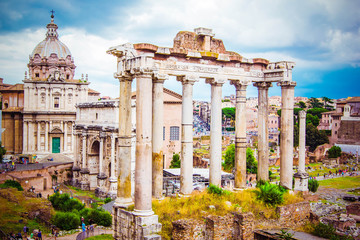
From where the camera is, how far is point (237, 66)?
51.0 feet

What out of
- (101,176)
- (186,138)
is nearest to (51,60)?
(101,176)

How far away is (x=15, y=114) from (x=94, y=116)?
15105 millimetres

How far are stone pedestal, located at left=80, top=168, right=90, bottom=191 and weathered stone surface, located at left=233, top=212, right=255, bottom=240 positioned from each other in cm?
2723

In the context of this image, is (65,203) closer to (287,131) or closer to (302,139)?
(302,139)

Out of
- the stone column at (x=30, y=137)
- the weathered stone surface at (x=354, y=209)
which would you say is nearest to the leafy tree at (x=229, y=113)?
the stone column at (x=30, y=137)

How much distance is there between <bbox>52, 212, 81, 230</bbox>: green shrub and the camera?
2105 centimetres

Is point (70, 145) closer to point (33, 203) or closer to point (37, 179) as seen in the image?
A: point (37, 179)

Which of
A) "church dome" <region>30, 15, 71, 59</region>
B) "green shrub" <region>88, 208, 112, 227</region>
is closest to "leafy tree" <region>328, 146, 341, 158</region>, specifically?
"church dome" <region>30, 15, 71, 59</region>

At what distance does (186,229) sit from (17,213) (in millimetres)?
14053

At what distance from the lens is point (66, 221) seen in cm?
2109

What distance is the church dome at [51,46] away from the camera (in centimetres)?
4659

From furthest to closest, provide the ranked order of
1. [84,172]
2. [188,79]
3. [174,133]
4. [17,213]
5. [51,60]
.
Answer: [174,133] → [51,60] → [84,172] → [17,213] → [188,79]

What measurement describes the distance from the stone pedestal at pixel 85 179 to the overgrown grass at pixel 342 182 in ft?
85.7

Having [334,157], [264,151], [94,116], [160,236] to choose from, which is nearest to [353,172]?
[334,157]
